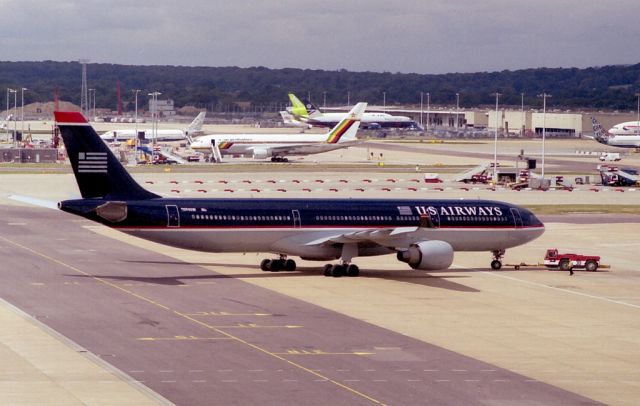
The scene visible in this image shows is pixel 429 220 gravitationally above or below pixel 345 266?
above

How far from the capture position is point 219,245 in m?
54.6

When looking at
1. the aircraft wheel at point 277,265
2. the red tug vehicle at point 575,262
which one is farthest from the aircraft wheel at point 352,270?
the red tug vehicle at point 575,262

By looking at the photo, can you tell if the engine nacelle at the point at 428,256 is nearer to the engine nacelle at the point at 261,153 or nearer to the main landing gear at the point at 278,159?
the engine nacelle at the point at 261,153

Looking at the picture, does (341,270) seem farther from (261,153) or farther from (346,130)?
(261,153)

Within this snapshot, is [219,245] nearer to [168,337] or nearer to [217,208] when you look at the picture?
[217,208]

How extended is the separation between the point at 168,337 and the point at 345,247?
17.8 metres

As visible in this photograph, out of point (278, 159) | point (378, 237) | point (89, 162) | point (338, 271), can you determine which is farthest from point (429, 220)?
point (278, 159)

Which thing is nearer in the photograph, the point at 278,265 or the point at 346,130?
the point at 278,265

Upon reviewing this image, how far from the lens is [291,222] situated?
184 ft

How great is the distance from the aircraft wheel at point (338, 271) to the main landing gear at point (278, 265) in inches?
94.2

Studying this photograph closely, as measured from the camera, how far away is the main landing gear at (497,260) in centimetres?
6156

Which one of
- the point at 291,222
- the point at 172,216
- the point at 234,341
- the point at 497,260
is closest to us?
the point at 234,341

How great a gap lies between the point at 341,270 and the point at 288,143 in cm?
10950

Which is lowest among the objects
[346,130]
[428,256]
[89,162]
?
[428,256]
